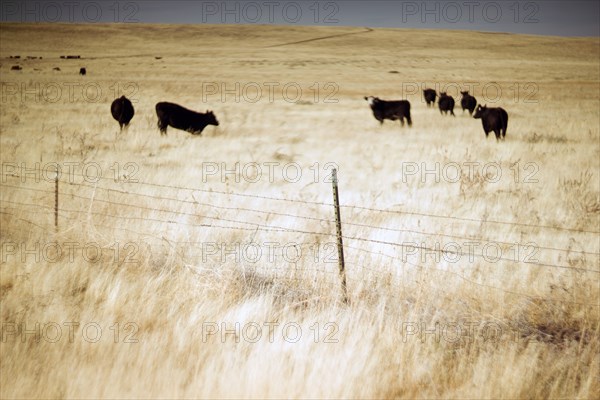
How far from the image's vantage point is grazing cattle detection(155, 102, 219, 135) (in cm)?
1391

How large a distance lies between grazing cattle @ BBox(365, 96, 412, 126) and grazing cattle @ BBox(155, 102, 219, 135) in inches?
258

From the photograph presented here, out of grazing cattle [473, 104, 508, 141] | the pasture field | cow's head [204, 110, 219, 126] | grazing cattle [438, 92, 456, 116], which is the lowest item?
the pasture field

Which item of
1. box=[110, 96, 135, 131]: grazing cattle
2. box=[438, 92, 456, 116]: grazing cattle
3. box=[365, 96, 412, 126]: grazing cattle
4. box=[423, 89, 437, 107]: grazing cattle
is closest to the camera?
box=[110, 96, 135, 131]: grazing cattle

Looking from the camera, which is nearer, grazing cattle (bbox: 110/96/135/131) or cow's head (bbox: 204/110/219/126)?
grazing cattle (bbox: 110/96/135/131)

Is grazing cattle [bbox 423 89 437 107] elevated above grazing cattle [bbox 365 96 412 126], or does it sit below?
above

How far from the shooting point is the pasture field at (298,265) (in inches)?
117

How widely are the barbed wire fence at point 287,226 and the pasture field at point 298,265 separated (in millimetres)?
39

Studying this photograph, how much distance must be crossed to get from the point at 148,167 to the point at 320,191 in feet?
13.4

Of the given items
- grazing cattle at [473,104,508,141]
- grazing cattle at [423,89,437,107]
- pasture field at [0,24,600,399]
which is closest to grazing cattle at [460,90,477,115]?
grazing cattle at [423,89,437,107]

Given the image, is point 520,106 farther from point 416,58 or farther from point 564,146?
point 416,58

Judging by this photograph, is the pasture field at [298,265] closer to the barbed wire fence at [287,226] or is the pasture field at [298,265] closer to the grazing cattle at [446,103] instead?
the barbed wire fence at [287,226]

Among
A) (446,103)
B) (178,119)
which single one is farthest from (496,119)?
(178,119)

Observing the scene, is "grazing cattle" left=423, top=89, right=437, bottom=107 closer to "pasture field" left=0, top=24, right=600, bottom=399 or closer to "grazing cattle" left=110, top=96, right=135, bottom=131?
"pasture field" left=0, top=24, right=600, bottom=399

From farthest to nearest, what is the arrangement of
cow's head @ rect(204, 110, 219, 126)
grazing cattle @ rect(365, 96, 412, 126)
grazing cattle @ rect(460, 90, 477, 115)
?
grazing cattle @ rect(460, 90, 477, 115)
grazing cattle @ rect(365, 96, 412, 126)
cow's head @ rect(204, 110, 219, 126)
